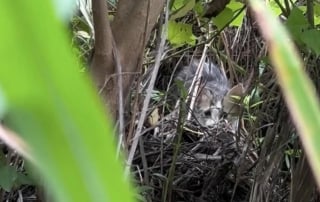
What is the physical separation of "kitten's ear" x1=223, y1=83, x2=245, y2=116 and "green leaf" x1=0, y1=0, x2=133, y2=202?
185 cm

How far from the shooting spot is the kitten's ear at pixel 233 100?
201cm

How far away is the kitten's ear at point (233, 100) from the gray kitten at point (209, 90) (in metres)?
0.03

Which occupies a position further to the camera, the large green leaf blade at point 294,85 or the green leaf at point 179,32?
the green leaf at point 179,32

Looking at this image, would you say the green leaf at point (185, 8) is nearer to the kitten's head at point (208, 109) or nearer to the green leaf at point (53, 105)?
the kitten's head at point (208, 109)

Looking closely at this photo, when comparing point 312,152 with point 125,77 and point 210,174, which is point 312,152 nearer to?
point 125,77

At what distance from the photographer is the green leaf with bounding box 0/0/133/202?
0.33ft

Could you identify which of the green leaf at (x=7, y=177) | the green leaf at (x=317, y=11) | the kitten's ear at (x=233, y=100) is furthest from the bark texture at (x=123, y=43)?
the kitten's ear at (x=233, y=100)

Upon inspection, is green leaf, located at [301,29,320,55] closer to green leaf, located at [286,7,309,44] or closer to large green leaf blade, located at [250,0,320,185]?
green leaf, located at [286,7,309,44]

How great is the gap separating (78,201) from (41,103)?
0.06 ft

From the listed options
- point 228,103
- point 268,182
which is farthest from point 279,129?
point 228,103

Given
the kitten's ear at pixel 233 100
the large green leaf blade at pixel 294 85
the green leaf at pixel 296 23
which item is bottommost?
the kitten's ear at pixel 233 100

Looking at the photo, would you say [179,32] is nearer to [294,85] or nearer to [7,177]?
[7,177]

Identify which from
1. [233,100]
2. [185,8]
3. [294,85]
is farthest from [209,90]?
[294,85]

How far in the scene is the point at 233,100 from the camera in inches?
81.8
